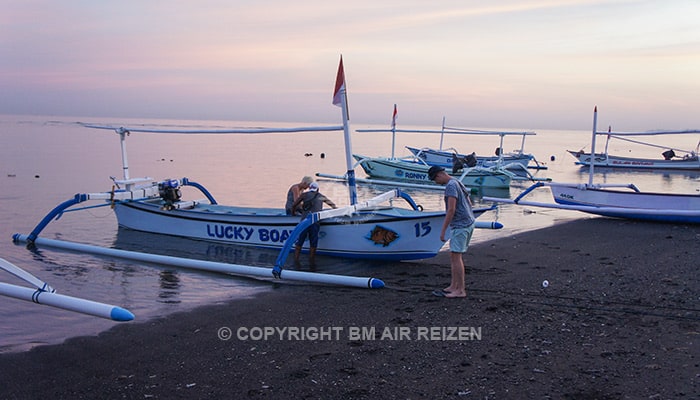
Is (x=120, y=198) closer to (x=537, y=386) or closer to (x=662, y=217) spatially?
(x=537, y=386)

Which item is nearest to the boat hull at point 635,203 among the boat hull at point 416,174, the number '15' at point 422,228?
the number '15' at point 422,228

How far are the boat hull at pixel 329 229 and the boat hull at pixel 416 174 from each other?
45.5 ft

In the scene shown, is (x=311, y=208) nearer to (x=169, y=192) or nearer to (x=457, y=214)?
(x=457, y=214)

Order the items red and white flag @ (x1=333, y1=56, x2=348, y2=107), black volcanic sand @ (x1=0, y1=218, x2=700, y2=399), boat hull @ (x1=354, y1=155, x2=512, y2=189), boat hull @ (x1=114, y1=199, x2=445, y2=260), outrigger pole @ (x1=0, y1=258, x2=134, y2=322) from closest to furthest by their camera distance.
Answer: black volcanic sand @ (x1=0, y1=218, x2=700, y2=399)
outrigger pole @ (x1=0, y1=258, x2=134, y2=322)
boat hull @ (x1=114, y1=199, x2=445, y2=260)
red and white flag @ (x1=333, y1=56, x2=348, y2=107)
boat hull @ (x1=354, y1=155, x2=512, y2=189)

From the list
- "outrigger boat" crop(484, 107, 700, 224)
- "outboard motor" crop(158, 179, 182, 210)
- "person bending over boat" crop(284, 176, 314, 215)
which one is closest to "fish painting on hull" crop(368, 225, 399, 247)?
"person bending over boat" crop(284, 176, 314, 215)

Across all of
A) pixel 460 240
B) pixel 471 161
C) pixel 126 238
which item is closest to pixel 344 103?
pixel 460 240

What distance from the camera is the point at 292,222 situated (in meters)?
10.4

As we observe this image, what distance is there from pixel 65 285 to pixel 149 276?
1.27 metres

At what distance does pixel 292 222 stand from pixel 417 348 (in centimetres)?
539

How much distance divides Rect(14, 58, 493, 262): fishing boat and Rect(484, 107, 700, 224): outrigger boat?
18.9 feet

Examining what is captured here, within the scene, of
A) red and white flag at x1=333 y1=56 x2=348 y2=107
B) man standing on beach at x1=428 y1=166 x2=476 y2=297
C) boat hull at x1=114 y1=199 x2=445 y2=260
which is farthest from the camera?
red and white flag at x1=333 y1=56 x2=348 y2=107

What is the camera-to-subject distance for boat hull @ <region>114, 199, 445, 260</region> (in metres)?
9.18

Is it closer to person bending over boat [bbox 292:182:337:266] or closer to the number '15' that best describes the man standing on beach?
the number '15'

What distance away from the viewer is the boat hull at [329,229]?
9180mm
